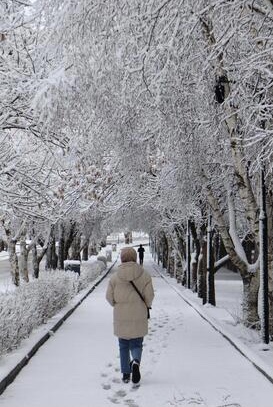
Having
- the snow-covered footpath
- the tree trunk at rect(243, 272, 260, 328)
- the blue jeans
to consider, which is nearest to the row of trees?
the tree trunk at rect(243, 272, 260, 328)

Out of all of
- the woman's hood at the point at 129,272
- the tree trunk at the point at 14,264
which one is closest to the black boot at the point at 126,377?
the woman's hood at the point at 129,272

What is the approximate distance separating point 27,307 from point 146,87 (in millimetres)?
5602

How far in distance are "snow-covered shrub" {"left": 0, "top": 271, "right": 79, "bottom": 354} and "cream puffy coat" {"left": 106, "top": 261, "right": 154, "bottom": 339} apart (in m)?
2.20

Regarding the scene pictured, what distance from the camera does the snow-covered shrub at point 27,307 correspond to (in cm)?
971

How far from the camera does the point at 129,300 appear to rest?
312 inches

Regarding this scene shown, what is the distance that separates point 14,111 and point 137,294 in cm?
453

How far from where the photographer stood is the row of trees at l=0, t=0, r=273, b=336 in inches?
289

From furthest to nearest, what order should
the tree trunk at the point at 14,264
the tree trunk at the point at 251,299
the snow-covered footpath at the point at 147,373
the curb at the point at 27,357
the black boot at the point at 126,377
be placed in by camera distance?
the tree trunk at the point at 14,264
the tree trunk at the point at 251,299
the black boot at the point at 126,377
the curb at the point at 27,357
the snow-covered footpath at the point at 147,373

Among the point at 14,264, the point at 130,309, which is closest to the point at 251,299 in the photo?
the point at 130,309

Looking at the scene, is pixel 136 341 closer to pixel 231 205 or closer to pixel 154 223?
pixel 231 205

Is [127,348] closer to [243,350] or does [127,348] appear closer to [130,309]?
[130,309]

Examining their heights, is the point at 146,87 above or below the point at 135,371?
above

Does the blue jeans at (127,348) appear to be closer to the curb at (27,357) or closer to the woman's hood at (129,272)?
the woman's hood at (129,272)

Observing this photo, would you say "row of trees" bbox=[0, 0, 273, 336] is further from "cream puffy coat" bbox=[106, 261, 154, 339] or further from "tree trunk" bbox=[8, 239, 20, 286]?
"tree trunk" bbox=[8, 239, 20, 286]
